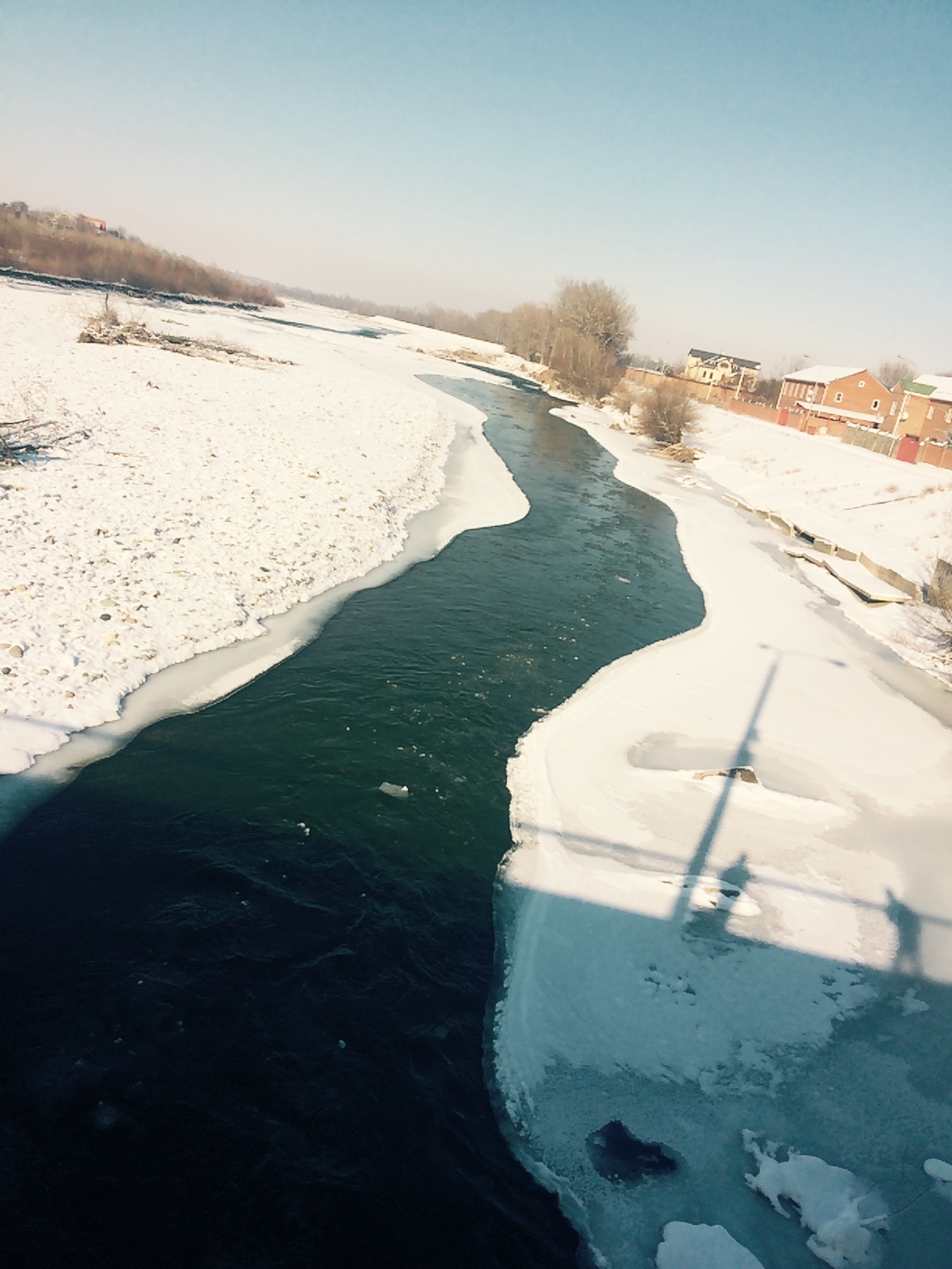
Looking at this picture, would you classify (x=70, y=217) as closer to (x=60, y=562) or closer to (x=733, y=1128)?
(x=60, y=562)

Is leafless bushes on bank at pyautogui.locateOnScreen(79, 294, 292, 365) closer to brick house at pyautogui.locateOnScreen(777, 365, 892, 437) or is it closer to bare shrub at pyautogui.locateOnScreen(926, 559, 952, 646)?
bare shrub at pyautogui.locateOnScreen(926, 559, 952, 646)

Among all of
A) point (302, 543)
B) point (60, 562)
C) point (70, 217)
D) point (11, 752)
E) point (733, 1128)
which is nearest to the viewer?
point (733, 1128)

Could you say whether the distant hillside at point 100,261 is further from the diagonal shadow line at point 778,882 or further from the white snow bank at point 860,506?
the diagonal shadow line at point 778,882

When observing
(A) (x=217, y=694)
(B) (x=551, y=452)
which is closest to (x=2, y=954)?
(A) (x=217, y=694)

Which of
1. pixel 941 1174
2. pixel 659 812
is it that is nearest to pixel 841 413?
pixel 659 812

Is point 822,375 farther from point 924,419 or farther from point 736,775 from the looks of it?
point 736,775

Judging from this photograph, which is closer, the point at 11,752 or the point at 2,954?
the point at 2,954
